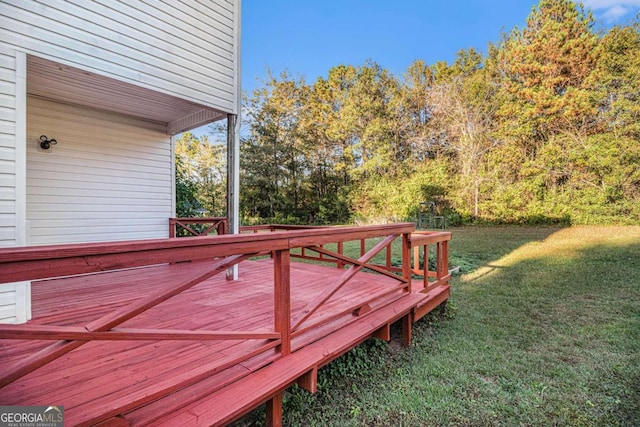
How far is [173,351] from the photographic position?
1.96 meters

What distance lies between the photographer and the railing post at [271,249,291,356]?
1.92 metres

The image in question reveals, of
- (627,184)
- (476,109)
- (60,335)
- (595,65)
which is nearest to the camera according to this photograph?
(60,335)

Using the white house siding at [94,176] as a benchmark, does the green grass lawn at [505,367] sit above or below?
below

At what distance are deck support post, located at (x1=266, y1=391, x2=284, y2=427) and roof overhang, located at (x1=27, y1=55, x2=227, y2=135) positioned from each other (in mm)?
3208

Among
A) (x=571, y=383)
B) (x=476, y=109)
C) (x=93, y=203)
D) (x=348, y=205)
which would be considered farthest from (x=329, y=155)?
(x=571, y=383)

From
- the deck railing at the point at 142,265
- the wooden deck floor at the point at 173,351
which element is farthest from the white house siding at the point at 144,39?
the deck railing at the point at 142,265

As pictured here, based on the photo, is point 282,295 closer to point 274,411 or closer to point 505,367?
point 274,411

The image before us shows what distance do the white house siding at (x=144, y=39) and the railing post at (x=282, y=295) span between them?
8.40 feet

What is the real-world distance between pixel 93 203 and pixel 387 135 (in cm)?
1508

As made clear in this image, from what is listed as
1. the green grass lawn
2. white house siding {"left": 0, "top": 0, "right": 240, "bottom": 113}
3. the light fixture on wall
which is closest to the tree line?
the light fixture on wall

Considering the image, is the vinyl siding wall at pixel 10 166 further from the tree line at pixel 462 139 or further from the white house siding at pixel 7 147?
the tree line at pixel 462 139

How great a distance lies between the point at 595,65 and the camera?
40.0 feet

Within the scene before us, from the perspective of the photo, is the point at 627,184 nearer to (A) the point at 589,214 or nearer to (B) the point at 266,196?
(A) the point at 589,214

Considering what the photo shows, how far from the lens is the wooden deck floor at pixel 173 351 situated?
146 centimetres
